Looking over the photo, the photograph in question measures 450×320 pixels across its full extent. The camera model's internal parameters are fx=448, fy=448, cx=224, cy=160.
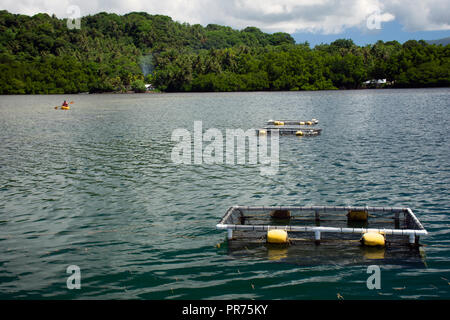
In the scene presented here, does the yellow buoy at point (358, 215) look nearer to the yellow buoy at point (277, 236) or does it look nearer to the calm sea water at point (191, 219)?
the calm sea water at point (191, 219)

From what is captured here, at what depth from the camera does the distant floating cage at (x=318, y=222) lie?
13750mm

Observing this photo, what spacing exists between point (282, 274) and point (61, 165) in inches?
765

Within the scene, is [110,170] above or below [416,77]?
below

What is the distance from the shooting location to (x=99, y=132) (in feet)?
149

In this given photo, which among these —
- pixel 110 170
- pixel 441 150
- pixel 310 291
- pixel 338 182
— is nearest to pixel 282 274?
pixel 310 291

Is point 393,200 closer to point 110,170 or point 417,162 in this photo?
point 417,162

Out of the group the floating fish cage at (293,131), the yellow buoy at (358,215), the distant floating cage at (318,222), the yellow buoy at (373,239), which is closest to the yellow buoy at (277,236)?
the distant floating cage at (318,222)

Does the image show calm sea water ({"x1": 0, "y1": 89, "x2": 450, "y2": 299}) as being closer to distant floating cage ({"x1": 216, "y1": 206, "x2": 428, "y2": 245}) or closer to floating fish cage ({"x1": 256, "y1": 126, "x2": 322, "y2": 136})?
distant floating cage ({"x1": 216, "y1": 206, "x2": 428, "y2": 245})

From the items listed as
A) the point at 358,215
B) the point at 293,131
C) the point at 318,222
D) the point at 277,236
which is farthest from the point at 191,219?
the point at 293,131

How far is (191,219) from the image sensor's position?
16.5 m

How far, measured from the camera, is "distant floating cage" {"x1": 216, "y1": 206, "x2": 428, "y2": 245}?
13.8 metres

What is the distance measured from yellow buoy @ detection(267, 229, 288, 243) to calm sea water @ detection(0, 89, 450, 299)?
12.1 inches

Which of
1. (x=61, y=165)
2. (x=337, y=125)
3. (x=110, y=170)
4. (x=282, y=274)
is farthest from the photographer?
(x=337, y=125)

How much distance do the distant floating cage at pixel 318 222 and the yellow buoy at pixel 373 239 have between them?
18cm
